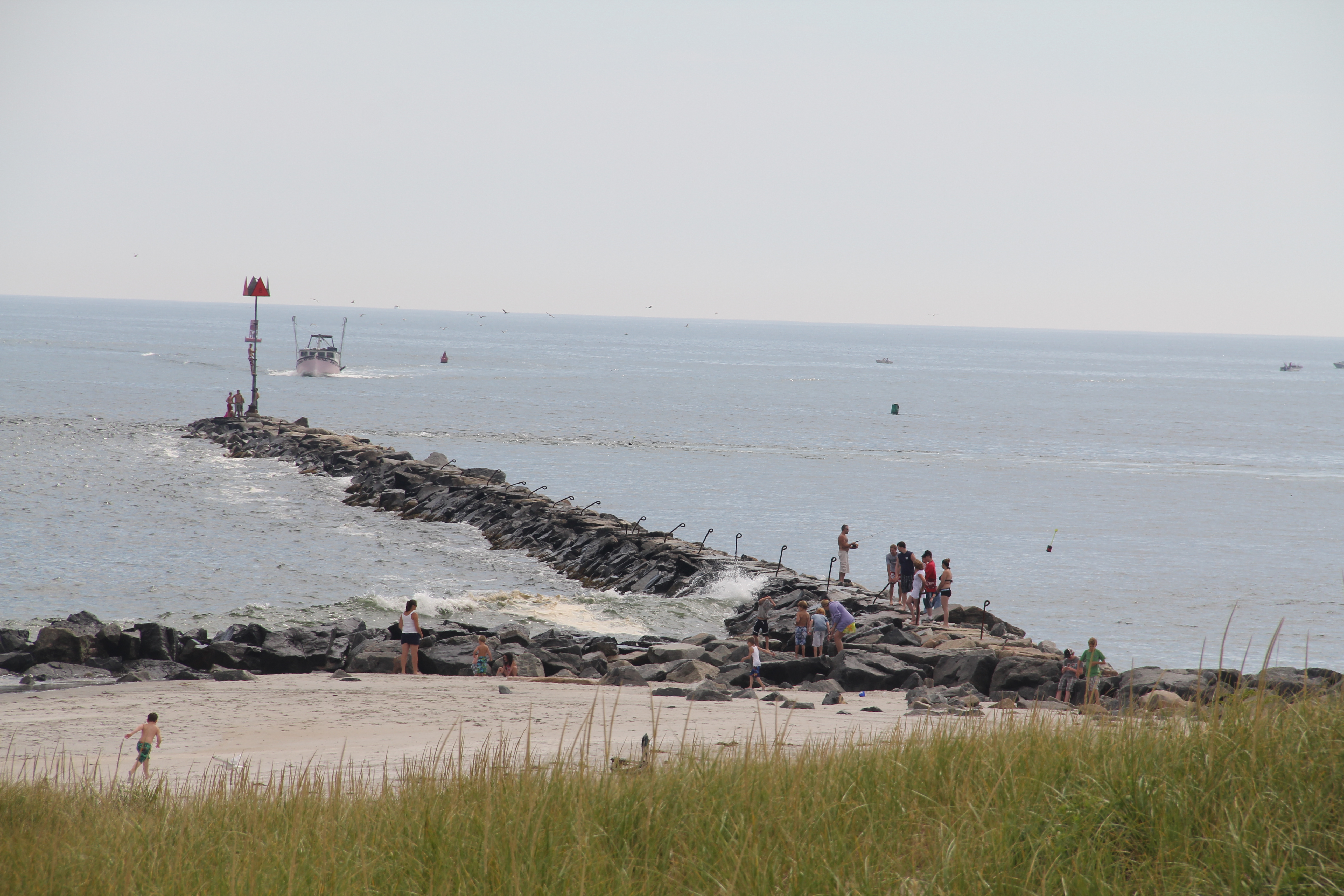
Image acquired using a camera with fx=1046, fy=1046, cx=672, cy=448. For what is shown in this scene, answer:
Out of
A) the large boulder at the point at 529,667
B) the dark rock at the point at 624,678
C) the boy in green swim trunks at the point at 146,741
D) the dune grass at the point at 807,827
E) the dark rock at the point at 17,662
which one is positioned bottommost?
the dark rock at the point at 17,662

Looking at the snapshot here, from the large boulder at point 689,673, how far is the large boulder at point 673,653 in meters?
1.06

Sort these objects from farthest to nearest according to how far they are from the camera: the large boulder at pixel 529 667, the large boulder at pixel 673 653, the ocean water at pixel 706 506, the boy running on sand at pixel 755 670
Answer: the ocean water at pixel 706 506 → the large boulder at pixel 673 653 → the large boulder at pixel 529 667 → the boy running on sand at pixel 755 670

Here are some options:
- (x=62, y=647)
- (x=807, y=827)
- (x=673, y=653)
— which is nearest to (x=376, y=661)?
(x=673, y=653)

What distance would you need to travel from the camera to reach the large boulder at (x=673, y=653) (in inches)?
741

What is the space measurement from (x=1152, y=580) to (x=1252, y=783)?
95.7 feet

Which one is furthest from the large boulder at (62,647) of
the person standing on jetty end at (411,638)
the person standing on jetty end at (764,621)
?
the person standing on jetty end at (764,621)

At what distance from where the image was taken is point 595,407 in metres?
91.5

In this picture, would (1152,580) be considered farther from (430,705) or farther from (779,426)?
(779,426)

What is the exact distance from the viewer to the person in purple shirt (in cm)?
1941

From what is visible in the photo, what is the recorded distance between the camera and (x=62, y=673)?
57.6 feet

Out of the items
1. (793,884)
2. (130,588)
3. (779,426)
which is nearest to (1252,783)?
(793,884)

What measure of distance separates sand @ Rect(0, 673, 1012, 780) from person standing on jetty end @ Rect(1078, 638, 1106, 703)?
133 cm

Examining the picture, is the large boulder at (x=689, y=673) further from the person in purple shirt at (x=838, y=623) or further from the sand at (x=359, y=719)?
the person in purple shirt at (x=838, y=623)

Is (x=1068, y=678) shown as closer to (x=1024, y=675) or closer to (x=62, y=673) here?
(x=1024, y=675)
